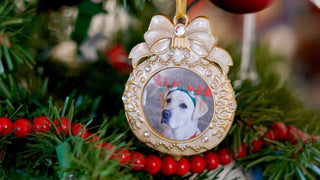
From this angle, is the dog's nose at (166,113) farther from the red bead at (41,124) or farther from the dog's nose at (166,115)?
the red bead at (41,124)

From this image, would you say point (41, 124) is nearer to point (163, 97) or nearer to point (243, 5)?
point (163, 97)

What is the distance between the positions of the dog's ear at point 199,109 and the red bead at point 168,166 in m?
0.06

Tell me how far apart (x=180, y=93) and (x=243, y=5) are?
0.14 meters

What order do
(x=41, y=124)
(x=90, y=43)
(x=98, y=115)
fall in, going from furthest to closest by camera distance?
(x=90, y=43) < (x=98, y=115) < (x=41, y=124)

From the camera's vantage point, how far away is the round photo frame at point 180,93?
1.12ft

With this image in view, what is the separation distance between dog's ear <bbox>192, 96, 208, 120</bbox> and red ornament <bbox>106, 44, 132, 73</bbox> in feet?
0.85

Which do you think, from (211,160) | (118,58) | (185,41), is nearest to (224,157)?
(211,160)

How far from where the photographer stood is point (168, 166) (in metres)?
0.35

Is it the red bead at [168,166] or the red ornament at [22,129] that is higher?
the red ornament at [22,129]

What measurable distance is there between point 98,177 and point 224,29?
103cm

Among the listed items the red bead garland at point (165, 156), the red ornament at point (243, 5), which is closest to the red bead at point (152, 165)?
the red bead garland at point (165, 156)

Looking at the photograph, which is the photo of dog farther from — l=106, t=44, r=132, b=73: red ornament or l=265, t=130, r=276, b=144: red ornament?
l=106, t=44, r=132, b=73: red ornament

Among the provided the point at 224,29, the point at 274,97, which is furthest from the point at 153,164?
the point at 224,29

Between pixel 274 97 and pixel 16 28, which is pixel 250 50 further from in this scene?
pixel 16 28
